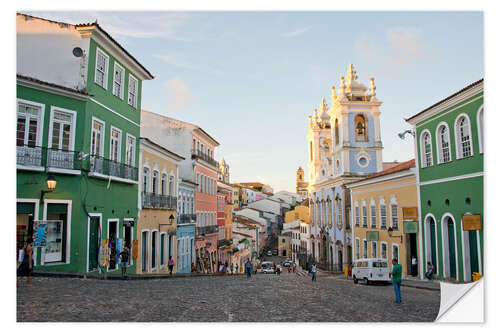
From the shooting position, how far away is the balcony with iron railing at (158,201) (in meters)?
15.5

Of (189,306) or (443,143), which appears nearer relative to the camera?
(189,306)

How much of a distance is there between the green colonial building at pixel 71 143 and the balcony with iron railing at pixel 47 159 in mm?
24

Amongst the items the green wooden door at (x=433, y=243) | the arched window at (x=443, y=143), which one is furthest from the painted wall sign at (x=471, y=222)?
the green wooden door at (x=433, y=243)

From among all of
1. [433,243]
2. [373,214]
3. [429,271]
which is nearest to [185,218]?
[373,214]

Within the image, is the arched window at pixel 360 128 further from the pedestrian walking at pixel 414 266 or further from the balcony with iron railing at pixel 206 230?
the pedestrian walking at pixel 414 266

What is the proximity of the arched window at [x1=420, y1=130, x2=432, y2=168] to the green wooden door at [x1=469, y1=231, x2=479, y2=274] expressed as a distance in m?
2.91

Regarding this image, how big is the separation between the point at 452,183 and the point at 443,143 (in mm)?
1187

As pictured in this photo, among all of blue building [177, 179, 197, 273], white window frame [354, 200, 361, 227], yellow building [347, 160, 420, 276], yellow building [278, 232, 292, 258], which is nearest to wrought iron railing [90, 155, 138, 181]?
blue building [177, 179, 197, 273]

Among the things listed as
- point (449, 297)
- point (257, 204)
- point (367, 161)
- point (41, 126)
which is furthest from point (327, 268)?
point (257, 204)

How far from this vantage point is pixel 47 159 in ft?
31.0

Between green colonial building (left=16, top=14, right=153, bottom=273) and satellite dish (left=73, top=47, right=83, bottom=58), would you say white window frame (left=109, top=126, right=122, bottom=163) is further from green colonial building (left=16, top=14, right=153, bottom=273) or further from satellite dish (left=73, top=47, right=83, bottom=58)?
satellite dish (left=73, top=47, right=83, bottom=58)

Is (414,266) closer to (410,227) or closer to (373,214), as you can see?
(410,227)

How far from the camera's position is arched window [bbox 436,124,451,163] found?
10547 millimetres
